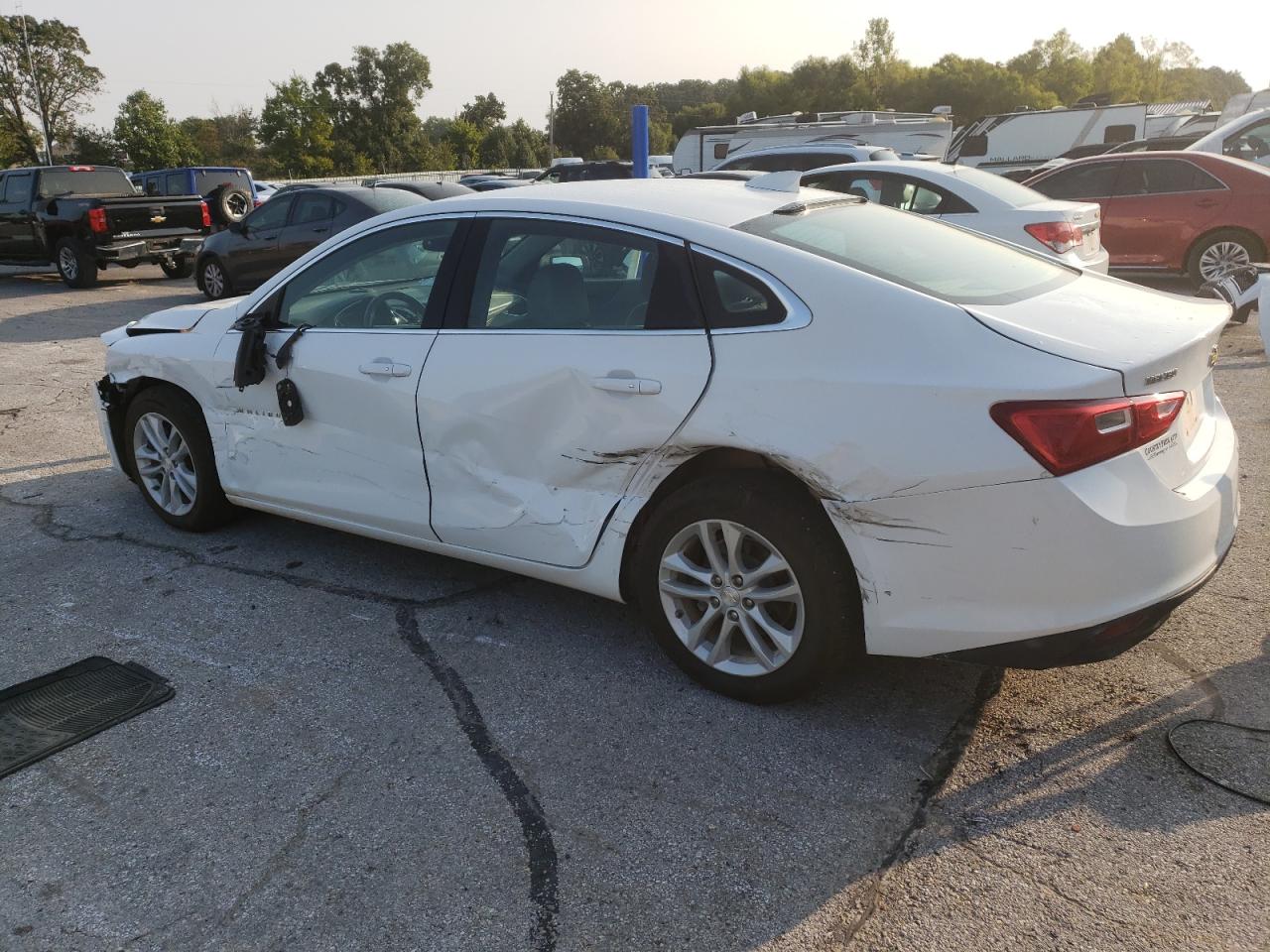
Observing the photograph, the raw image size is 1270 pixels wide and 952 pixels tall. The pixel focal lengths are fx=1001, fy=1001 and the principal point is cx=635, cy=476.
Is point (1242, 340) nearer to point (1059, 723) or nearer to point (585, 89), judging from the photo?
point (1059, 723)

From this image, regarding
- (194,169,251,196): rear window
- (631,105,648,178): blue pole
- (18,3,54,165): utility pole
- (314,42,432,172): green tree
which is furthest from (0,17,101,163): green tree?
(631,105,648,178): blue pole

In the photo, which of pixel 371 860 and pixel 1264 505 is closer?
pixel 371 860

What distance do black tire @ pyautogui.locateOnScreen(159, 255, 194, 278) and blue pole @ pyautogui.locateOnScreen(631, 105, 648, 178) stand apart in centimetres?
1040

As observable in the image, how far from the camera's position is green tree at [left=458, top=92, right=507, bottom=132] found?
85.9 m

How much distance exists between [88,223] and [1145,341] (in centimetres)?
1605

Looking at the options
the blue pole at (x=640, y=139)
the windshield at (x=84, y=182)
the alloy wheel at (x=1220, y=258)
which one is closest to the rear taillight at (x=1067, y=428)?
the blue pole at (x=640, y=139)

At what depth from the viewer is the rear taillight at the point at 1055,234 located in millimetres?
8508

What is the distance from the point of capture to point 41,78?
52.9 metres

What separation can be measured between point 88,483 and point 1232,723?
19.1 feet

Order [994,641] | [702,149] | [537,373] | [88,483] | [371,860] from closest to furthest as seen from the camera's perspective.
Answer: [371,860] < [994,641] < [537,373] < [88,483] < [702,149]

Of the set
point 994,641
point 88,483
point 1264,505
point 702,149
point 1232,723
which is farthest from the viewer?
point 702,149

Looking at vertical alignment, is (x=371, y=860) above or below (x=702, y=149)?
below

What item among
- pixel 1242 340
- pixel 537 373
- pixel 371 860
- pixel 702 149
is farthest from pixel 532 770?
pixel 702 149

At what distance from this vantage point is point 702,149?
2173 centimetres
